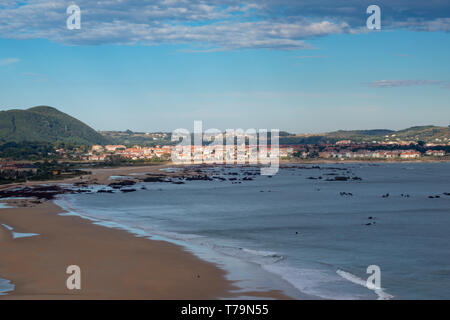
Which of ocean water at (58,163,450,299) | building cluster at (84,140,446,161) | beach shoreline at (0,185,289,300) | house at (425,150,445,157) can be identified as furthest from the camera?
house at (425,150,445,157)

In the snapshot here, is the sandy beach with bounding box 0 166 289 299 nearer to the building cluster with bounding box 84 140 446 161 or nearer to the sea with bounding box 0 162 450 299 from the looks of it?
the sea with bounding box 0 162 450 299

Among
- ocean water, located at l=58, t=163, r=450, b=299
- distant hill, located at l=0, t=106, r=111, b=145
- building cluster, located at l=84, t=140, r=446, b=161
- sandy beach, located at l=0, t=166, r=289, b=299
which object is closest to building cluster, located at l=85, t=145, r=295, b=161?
building cluster, located at l=84, t=140, r=446, b=161

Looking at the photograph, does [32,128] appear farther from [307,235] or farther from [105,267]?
[105,267]

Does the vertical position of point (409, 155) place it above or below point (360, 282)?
above

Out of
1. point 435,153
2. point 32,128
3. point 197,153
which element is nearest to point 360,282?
point 197,153
